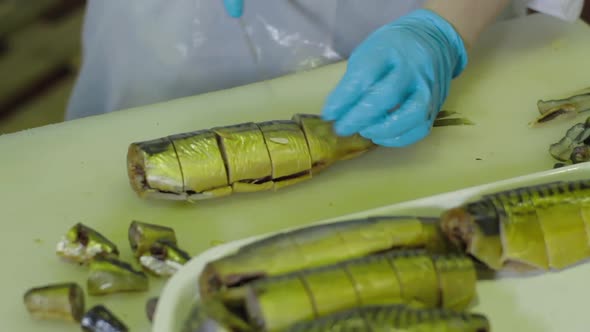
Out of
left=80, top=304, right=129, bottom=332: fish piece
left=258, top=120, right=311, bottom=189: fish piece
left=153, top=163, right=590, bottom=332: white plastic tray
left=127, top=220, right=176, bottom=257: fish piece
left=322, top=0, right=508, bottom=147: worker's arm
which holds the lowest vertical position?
left=153, top=163, right=590, bottom=332: white plastic tray

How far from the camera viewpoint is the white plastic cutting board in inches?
44.5

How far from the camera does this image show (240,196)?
3.97ft

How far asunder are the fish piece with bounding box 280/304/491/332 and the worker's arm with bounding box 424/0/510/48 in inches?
27.3

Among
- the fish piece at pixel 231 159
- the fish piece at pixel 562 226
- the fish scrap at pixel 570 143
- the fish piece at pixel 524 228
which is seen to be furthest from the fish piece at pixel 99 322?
the fish scrap at pixel 570 143

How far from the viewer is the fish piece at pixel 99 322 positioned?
969mm

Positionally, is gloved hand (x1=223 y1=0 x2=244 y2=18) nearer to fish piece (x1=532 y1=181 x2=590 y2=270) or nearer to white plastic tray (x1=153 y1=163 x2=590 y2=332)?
white plastic tray (x1=153 y1=163 x2=590 y2=332)

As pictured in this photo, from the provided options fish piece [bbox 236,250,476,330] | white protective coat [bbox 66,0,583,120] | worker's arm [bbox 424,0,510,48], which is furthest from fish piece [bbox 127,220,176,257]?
worker's arm [bbox 424,0,510,48]

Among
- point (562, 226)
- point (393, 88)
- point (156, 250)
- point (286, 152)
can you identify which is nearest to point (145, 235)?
point (156, 250)

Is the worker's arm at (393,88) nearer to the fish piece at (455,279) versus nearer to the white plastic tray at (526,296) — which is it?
the white plastic tray at (526,296)

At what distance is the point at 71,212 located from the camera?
118cm

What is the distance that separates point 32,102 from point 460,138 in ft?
6.28

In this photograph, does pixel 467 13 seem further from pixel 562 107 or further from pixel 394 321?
pixel 394 321

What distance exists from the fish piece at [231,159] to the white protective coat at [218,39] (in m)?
0.41

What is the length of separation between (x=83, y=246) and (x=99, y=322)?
15cm
